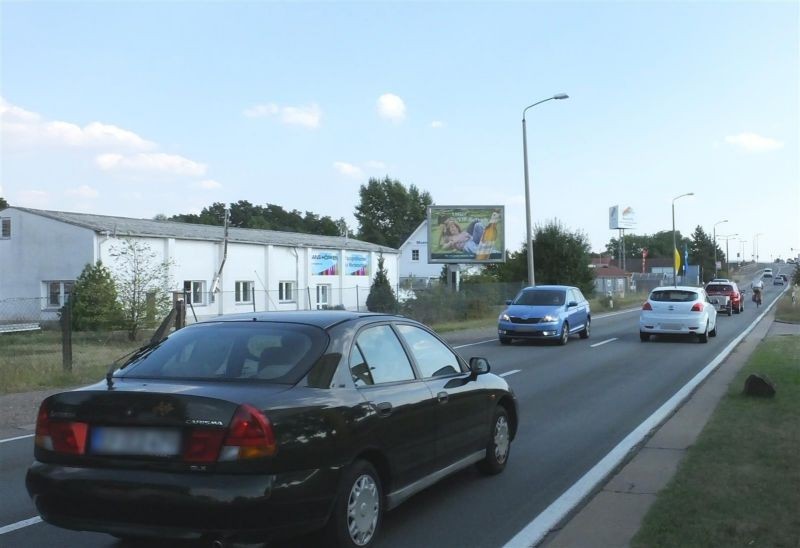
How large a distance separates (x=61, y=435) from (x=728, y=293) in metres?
39.8

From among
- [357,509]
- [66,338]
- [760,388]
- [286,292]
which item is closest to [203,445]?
[357,509]

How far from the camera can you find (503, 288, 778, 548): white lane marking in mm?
5547

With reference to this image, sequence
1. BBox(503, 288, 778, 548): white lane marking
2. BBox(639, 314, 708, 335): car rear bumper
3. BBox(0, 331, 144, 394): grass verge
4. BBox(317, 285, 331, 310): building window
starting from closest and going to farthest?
BBox(503, 288, 778, 548): white lane marking
BBox(0, 331, 144, 394): grass verge
BBox(639, 314, 708, 335): car rear bumper
BBox(317, 285, 331, 310): building window

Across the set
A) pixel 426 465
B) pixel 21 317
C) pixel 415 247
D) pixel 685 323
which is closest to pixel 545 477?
pixel 426 465

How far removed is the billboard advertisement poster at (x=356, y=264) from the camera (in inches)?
2137

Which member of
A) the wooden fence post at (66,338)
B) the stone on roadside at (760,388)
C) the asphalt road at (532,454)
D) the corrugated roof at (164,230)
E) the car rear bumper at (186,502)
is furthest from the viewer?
the corrugated roof at (164,230)

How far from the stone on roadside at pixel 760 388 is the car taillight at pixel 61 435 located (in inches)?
362

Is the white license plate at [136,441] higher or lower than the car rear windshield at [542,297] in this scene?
lower

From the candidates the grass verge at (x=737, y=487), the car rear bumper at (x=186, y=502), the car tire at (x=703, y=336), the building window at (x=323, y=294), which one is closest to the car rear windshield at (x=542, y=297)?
the car tire at (x=703, y=336)

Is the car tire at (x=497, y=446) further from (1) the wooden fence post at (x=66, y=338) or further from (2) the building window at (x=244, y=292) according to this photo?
(2) the building window at (x=244, y=292)

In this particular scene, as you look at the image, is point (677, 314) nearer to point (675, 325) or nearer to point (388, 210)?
point (675, 325)

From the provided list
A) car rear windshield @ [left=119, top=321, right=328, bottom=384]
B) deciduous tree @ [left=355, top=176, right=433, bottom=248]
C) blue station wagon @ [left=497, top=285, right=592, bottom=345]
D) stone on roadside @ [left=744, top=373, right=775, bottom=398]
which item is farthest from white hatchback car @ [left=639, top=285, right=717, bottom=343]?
deciduous tree @ [left=355, top=176, right=433, bottom=248]

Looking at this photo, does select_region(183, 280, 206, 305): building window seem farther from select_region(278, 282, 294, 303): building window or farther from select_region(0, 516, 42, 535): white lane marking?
select_region(0, 516, 42, 535): white lane marking

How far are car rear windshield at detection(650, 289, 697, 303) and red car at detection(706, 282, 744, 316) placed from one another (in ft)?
58.8
